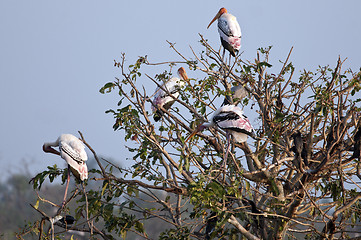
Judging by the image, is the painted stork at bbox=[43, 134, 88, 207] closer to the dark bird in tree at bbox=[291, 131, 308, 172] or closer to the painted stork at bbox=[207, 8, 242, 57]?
the dark bird in tree at bbox=[291, 131, 308, 172]

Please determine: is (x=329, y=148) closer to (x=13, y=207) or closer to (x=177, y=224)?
(x=177, y=224)

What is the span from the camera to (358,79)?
17.9ft

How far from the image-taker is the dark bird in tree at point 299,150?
496 centimetres

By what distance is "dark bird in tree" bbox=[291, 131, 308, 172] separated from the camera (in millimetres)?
4963

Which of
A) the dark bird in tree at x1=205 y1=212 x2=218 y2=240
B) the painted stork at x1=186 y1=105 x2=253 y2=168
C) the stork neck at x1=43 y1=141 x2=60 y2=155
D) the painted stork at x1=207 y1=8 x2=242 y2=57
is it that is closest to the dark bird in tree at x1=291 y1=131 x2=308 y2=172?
the painted stork at x1=186 y1=105 x2=253 y2=168

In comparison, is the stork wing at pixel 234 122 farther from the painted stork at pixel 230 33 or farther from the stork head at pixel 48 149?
the stork head at pixel 48 149

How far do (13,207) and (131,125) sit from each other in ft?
61.7

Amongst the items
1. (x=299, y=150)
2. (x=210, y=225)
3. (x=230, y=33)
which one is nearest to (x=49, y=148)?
(x=210, y=225)

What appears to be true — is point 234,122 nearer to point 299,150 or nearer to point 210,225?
point 299,150

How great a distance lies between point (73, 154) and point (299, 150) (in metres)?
2.34

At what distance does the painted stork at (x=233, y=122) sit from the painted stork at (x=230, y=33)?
80.3 inches

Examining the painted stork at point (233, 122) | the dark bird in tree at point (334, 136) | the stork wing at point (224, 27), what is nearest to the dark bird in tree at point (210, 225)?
the painted stork at point (233, 122)

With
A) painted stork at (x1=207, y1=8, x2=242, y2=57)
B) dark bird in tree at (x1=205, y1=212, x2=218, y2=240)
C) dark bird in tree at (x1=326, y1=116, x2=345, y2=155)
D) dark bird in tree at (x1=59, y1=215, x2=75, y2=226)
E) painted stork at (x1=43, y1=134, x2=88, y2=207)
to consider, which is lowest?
dark bird in tree at (x1=59, y1=215, x2=75, y2=226)

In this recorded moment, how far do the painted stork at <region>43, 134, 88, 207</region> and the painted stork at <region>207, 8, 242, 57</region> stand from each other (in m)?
2.53
